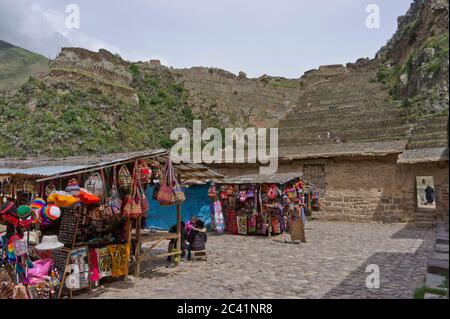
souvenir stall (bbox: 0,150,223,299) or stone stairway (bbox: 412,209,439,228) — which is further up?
souvenir stall (bbox: 0,150,223,299)

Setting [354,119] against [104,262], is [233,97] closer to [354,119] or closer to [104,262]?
[354,119]

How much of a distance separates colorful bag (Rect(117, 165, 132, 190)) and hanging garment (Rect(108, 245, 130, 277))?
1.22 m

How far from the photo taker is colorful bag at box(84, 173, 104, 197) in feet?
22.1

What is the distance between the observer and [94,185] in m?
6.75

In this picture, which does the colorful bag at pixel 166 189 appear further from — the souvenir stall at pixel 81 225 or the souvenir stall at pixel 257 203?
the souvenir stall at pixel 257 203

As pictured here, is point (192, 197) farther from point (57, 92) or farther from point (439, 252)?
point (57, 92)

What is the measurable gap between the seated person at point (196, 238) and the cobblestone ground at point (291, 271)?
0.44 m

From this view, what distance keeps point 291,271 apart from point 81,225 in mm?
4447

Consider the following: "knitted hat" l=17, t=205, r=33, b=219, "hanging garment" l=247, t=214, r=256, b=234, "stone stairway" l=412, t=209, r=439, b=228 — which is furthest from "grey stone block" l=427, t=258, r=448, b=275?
"stone stairway" l=412, t=209, r=439, b=228

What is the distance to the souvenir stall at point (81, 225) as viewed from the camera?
5.99 m

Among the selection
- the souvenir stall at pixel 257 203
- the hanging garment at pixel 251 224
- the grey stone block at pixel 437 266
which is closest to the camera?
the grey stone block at pixel 437 266

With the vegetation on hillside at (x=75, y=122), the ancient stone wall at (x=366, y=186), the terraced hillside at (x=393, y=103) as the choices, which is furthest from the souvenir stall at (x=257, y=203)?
the vegetation on hillside at (x=75, y=122)

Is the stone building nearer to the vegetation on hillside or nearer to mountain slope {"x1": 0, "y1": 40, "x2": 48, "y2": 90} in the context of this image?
the vegetation on hillside

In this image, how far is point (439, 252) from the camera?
495 cm
